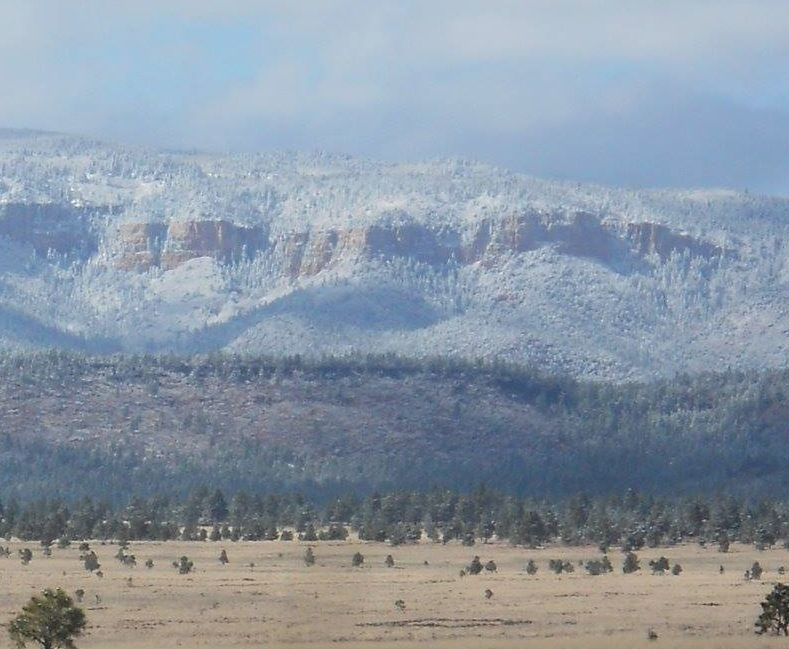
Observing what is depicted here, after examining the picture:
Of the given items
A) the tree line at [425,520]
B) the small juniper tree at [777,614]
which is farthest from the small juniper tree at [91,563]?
the small juniper tree at [777,614]

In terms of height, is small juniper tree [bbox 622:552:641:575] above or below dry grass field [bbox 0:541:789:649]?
above

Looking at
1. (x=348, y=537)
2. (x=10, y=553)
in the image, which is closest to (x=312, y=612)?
(x=10, y=553)

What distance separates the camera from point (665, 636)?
91.8m

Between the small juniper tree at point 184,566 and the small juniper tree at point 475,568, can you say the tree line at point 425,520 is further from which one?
the small juniper tree at point 475,568

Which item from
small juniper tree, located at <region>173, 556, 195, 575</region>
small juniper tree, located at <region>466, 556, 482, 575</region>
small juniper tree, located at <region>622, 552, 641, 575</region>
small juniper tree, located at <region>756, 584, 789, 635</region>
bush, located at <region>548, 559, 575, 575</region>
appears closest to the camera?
small juniper tree, located at <region>756, 584, 789, 635</region>

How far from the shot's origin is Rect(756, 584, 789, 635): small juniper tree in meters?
90.0

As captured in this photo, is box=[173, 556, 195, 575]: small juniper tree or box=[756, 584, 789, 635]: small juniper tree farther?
box=[173, 556, 195, 575]: small juniper tree

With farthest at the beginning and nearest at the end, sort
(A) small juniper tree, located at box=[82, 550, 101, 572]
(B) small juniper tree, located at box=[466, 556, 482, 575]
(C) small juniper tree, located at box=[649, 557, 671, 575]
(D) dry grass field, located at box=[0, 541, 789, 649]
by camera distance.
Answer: (C) small juniper tree, located at box=[649, 557, 671, 575] → (B) small juniper tree, located at box=[466, 556, 482, 575] → (A) small juniper tree, located at box=[82, 550, 101, 572] → (D) dry grass field, located at box=[0, 541, 789, 649]

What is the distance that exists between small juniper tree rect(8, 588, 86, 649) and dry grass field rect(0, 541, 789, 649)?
4895mm

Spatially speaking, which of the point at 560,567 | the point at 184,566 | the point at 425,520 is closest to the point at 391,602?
the point at 184,566

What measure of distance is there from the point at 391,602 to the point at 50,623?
77.0 feet

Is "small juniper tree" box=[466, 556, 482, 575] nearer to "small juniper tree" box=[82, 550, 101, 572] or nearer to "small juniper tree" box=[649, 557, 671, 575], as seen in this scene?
"small juniper tree" box=[649, 557, 671, 575]

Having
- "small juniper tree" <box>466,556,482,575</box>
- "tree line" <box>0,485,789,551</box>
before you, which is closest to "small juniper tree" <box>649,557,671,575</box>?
"small juniper tree" <box>466,556,482,575</box>

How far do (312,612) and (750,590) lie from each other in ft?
74.7
